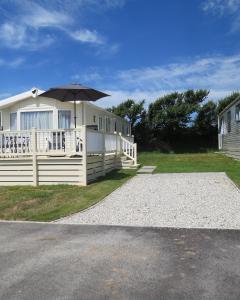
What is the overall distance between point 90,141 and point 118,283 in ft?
25.4

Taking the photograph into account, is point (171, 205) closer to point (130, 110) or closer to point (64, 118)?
point (64, 118)

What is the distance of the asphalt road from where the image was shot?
359 cm

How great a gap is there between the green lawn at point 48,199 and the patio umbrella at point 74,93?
3.19m

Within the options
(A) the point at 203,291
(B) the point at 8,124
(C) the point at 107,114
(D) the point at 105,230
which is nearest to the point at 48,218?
(D) the point at 105,230

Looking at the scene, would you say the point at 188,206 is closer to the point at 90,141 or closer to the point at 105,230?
the point at 105,230

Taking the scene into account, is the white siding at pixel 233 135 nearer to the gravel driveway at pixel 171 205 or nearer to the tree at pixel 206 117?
the tree at pixel 206 117

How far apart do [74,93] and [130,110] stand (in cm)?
1714

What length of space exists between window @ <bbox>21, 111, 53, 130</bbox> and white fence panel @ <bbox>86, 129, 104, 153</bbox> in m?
5.90

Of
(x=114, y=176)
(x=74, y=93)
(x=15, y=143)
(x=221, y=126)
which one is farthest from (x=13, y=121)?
(x=221, y=126)

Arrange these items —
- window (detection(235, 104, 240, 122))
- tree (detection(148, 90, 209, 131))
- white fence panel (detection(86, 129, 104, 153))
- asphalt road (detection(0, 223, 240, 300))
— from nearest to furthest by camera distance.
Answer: asphalt road (detection(0, 223, 240, 300)) < white fence panel (detection(86, 129, 104, 153)) < window (detection(235, 104, 240, 122)) < tree (detection(148, 90, 209, 131))

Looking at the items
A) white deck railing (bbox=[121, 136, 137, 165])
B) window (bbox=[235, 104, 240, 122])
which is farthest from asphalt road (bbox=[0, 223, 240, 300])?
window (bbox=[235, 104, 240, 122])

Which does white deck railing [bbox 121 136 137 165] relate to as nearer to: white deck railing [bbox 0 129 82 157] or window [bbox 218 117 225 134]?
white deck railing [bbox 0 129 82 157]

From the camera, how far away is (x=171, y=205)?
8031 millimetres

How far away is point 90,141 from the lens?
11.3 m
